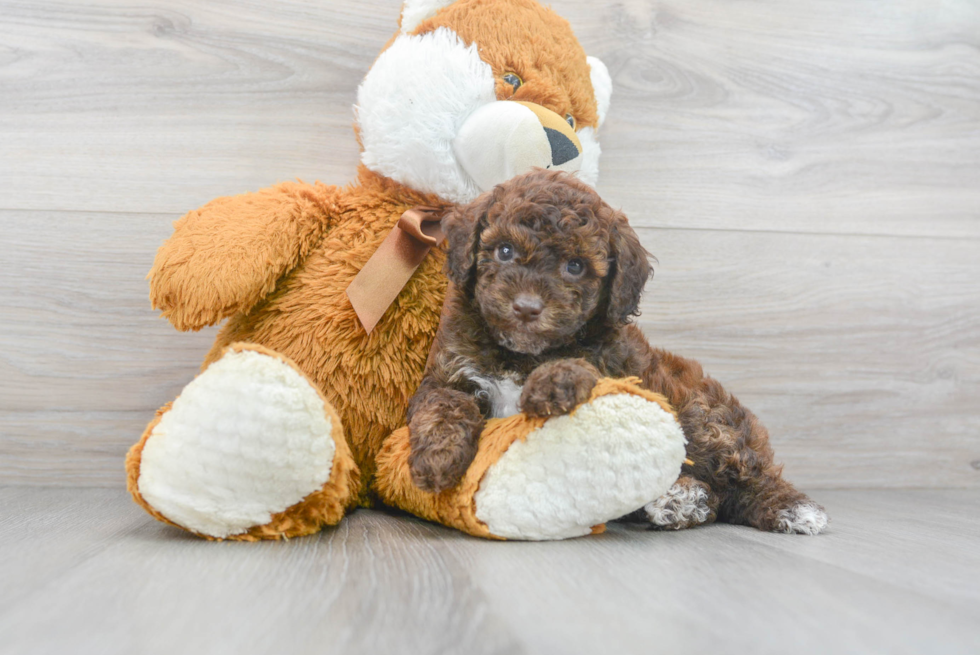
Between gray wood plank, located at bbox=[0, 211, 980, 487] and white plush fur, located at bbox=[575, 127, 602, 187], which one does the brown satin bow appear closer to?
white plush fur, located at bbox=[575, 127, 602, 187]

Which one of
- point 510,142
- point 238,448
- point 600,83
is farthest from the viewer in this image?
point 600,83

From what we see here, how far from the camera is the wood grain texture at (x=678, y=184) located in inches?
70.8

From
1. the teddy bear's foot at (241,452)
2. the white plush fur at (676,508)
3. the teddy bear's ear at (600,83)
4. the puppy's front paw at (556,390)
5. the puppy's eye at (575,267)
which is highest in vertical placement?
the teddy bear's ear at (600,83)

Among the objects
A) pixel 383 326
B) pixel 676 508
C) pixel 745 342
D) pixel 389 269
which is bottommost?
pixel 676 508

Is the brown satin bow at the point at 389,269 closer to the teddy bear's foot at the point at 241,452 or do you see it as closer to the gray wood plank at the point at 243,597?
the teddy bear's foot at the point at 241,452

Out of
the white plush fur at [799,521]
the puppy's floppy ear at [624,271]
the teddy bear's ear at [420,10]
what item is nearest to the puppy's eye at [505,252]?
the puppy's floppy ear at [624,271]

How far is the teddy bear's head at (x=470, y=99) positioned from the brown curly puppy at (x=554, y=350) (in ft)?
0.55

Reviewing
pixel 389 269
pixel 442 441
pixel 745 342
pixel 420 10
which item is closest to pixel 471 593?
pixel 442 441

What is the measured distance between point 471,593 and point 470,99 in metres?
0.95

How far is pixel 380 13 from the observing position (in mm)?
1874

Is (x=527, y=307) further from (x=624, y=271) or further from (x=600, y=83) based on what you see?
(x=600, y=83)

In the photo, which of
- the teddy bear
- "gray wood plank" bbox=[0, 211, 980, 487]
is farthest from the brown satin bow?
"gray wood plank" bbox=[0, 211, 980, 487]

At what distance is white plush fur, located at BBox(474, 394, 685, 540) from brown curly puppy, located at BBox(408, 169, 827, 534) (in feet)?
0.17

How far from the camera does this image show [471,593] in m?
0.95
